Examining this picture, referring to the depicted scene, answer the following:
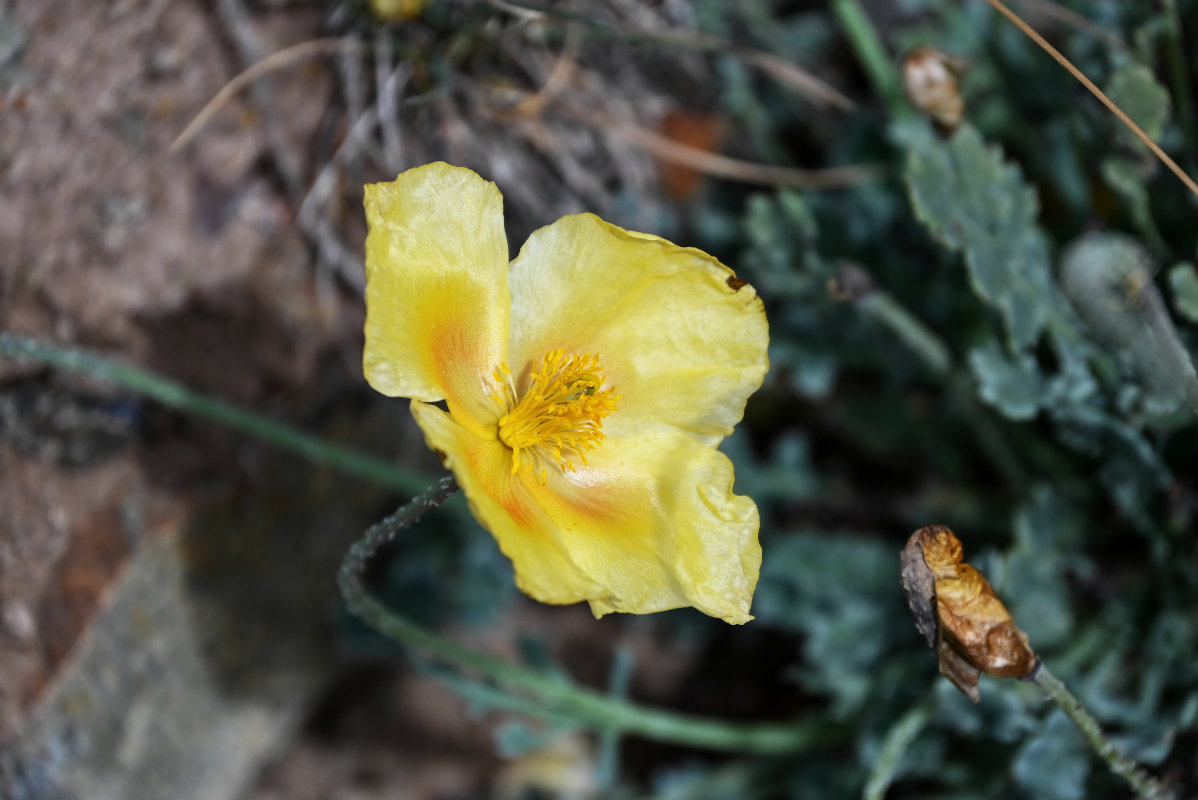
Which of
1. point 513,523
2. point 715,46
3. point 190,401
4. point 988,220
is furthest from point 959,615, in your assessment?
point 715,46

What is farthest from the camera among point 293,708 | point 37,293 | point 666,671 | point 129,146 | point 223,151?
point 666,671

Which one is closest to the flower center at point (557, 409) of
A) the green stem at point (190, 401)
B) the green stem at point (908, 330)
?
the green stem at point (190, 401)

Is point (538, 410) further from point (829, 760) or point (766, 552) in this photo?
point (829, 760)

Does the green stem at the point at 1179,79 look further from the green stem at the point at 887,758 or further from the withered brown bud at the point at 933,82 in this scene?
the green stem at the point at 887,758

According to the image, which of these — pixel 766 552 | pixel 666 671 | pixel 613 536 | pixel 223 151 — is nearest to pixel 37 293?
pixel 223 151

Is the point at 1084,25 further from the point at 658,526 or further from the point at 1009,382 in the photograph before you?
the point at 658,526

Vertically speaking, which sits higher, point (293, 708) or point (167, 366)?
point (167, 366)

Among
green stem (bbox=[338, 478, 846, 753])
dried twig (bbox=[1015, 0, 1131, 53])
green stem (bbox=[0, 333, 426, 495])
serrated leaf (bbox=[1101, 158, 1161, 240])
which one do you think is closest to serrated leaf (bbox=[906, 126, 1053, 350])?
serrated leaf (bbox=[1101, 158, 1161, 240])

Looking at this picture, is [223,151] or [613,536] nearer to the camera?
[613,536]
